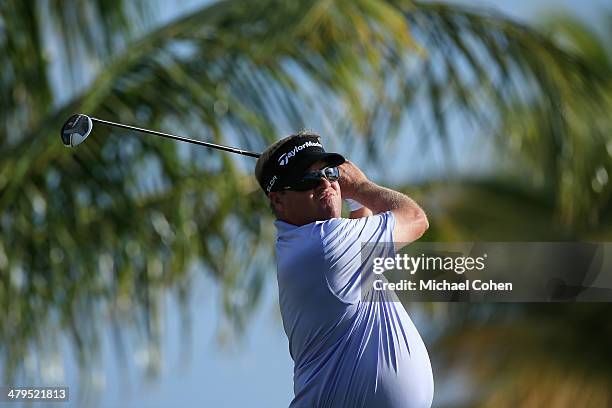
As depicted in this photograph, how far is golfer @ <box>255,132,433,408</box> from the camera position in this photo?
297 cm

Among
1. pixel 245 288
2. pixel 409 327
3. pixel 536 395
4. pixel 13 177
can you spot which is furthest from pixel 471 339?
pixel 409 327

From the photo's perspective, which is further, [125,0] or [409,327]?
[125,0]

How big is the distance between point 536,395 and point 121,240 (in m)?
6.29

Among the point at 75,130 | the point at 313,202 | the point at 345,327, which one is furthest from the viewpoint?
the point at 75,130

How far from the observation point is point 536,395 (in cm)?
1116

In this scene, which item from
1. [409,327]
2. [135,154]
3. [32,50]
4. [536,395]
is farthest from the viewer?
[536,395]

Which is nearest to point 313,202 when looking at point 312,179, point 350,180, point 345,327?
point 312,179

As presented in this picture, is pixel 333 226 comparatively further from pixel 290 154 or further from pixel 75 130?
pixel 75 130

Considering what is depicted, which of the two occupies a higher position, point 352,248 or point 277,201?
point 277,201

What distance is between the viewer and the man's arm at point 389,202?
3109 millimetres

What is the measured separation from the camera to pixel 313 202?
10.3 ft

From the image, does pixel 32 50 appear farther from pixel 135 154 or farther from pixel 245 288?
pixel 245 288

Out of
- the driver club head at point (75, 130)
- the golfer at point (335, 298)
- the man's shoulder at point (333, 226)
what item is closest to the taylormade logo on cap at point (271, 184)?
the golfer at point (335, 298)

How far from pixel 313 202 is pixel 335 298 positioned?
252mm
